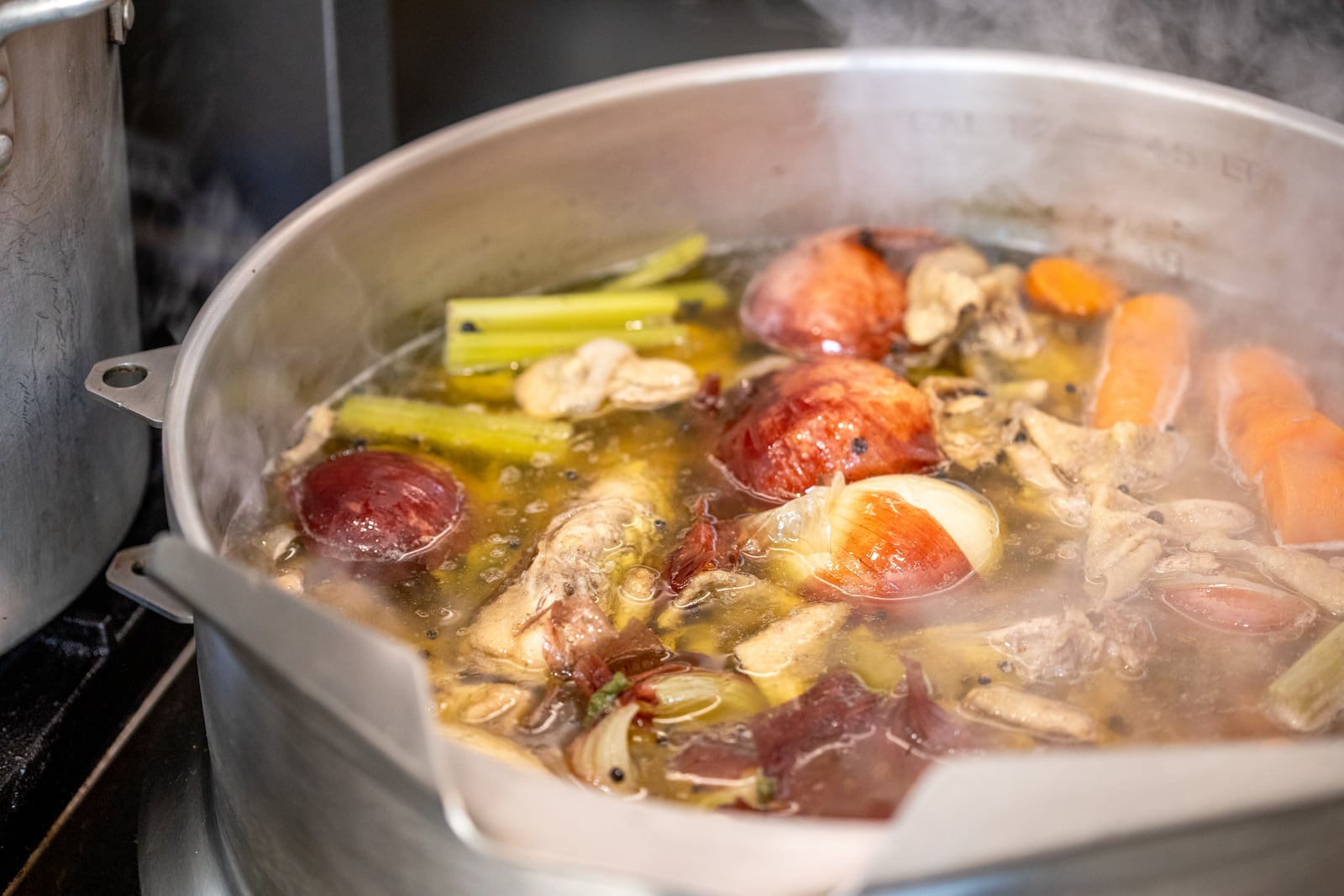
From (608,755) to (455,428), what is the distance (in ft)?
2.73

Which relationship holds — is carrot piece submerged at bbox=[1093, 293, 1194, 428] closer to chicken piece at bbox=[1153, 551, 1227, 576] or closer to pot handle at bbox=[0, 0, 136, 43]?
chicken piece at bbox=[1153, 551, 1227, 576]

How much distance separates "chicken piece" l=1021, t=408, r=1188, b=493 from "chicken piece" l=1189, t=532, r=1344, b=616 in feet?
0.58

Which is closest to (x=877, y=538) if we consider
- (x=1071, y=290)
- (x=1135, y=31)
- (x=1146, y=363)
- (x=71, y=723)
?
(x=1146, y=363)

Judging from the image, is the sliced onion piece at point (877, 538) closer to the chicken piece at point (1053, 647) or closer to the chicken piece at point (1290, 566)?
the chicken piece at point (1053, 647)

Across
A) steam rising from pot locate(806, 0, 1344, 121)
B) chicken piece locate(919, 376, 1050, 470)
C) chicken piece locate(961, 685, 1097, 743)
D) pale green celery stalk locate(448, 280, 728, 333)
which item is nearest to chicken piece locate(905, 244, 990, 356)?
chicken piece locate(919, 376, 1050, 470)

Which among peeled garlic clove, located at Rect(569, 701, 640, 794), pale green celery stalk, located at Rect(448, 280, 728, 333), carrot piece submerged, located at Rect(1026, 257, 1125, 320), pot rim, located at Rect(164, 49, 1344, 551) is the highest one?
pot rim, located at Rect(164, 49, 1344, 551)

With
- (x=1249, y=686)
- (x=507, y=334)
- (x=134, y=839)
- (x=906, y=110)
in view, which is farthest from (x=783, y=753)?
(x=906, y=110)

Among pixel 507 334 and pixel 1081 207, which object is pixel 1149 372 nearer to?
pixel 1081 207

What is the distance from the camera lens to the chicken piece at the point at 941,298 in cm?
232

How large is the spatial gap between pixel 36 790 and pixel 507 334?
3.68ft

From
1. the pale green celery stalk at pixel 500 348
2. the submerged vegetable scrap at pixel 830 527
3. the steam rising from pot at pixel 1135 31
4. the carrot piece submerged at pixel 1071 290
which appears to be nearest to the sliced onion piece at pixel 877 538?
the submerged vegetable scrap at pixel 830 527

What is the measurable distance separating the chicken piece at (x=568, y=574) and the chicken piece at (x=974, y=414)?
0.54m

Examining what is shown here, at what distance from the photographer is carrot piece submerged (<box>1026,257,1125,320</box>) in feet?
8.15

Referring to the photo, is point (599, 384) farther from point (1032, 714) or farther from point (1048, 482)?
point (1032, 714)
